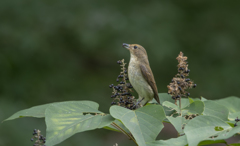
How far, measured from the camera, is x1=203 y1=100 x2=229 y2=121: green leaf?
2.44m

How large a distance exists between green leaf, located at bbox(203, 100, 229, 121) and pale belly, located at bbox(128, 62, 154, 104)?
1.67 metres

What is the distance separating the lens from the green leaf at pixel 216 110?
2.44 meters

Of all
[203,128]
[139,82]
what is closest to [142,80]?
[139,82]

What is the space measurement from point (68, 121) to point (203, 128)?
31.1 inches

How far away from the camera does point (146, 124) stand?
85.0 inches

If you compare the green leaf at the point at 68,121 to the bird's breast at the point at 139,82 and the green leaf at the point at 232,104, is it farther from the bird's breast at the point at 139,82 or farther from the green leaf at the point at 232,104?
the bird's breast at the point at 139,82

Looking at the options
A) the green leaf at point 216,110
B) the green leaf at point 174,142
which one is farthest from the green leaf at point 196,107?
the green leaf at point 174,142

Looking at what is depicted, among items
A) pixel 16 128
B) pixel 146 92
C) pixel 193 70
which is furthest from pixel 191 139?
pixel 193 70

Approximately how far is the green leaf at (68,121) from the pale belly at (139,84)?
1922mm

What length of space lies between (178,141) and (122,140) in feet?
21.6

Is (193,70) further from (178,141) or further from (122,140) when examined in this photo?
(178,141)

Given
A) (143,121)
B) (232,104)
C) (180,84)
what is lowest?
(232,104)

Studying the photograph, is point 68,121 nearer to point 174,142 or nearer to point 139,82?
point 174,142

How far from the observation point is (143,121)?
2.17 metres
